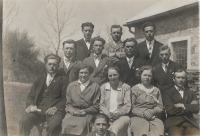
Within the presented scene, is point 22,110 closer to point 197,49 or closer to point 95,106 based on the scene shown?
point 95,106

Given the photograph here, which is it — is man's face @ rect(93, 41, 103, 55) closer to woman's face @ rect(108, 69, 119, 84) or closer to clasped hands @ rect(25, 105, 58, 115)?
woman's face @ rect(108, 69, 119, 84)

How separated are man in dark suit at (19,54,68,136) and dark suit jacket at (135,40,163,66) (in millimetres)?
1314

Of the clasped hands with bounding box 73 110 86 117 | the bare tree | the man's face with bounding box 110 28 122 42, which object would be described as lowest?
the clasped hands with bounding box 73 110 86 117

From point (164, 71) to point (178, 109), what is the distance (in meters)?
0.63

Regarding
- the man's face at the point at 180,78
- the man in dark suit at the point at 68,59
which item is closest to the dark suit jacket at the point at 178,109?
the man's face at the point at 180,78

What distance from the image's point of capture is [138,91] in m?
3.38

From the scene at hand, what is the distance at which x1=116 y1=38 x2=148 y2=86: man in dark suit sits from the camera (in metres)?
3.55

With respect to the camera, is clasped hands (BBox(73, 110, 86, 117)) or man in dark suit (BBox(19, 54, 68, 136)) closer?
clasped hands (BBox(73, 110, 86, 117))

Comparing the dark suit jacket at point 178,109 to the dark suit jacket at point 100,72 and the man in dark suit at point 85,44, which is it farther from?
the man in dark suit at point 85,44

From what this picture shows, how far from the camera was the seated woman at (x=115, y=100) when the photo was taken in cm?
327

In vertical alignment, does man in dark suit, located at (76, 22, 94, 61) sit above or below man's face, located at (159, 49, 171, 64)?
above

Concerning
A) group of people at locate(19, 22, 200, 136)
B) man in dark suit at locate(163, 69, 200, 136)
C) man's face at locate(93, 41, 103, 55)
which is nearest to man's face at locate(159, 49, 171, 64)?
group of people at locate(19, 22, 200, 136)

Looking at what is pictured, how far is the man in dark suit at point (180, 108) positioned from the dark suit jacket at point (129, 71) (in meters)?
0.55

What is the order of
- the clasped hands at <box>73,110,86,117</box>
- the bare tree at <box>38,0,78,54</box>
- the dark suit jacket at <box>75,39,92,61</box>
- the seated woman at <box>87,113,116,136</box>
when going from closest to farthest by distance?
1. the seated woman at <box>87,113,116,136</box>
2. the clasped hands at <box>73,110,86,117</box>
3. the dark suit jacket at <box>75,39,92,61</box>
4. the bare tree at <box>38,0,78,54</box>
